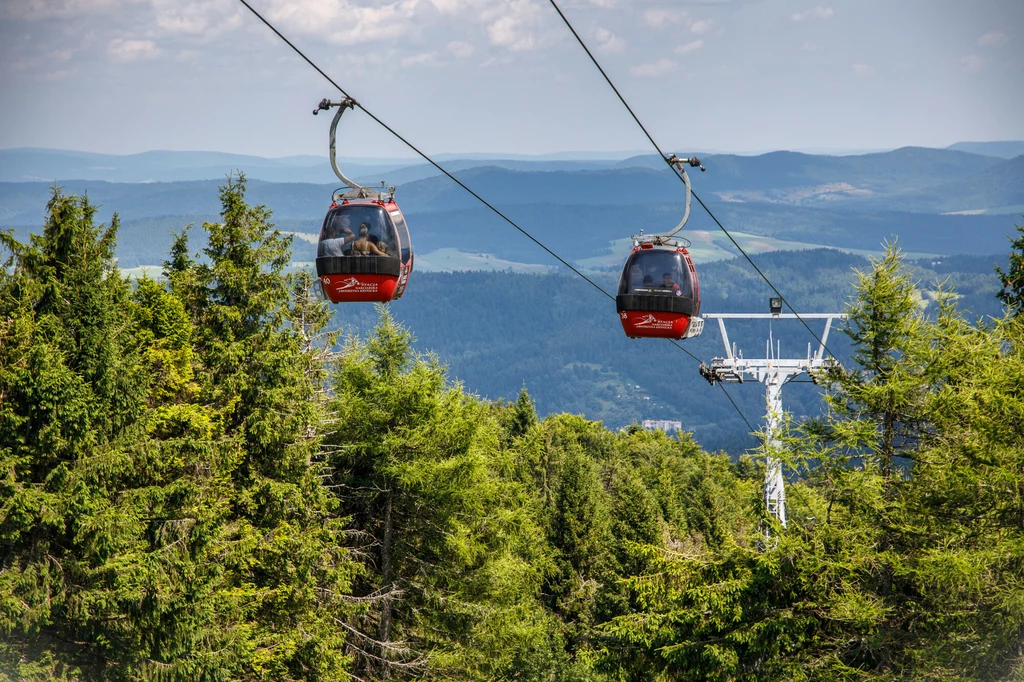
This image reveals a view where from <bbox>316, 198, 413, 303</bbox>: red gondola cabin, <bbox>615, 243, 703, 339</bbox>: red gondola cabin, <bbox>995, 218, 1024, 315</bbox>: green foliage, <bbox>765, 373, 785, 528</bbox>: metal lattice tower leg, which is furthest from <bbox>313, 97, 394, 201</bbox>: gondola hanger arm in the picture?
<bbox>995, 218, 1024, 315</bbox>: green foliage

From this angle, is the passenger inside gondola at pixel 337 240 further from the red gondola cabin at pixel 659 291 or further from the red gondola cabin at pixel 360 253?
the red gondola cabin at pixel 659 291

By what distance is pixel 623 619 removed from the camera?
77.7 feet

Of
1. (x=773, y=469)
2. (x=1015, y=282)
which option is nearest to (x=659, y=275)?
(x=773, y=469)

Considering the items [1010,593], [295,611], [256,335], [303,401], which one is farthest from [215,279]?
[1010,593]

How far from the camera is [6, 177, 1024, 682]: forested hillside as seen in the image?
60.2 feet

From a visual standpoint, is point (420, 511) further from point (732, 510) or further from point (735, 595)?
point (732, 510)

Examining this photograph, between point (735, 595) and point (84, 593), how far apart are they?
1231 cm

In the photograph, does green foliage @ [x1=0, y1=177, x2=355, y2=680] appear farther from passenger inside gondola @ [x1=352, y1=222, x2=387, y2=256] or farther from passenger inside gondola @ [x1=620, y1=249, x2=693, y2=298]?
passenger inside gondola @ [x1=620, y1=249, x2=693, y2=298]

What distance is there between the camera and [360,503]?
28406 millimetres

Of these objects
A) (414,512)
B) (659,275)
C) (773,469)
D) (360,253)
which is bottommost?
(414,512)

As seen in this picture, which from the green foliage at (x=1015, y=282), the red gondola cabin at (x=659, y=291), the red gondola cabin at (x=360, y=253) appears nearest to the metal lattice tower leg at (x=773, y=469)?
the red gondola cabin at (x=659, y=291)

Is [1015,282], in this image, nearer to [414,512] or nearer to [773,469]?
[773,469]

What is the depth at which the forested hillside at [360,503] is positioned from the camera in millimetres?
18344

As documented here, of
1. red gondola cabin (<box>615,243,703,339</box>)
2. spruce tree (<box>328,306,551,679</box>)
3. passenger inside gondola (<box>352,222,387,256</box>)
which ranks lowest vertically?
spruce tree (<box>328,306,551,679</box>)
